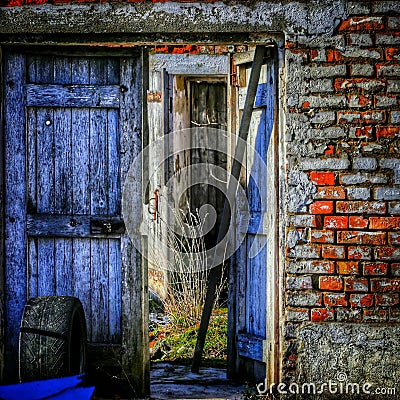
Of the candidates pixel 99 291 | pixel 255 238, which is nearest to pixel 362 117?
pixel 255 238

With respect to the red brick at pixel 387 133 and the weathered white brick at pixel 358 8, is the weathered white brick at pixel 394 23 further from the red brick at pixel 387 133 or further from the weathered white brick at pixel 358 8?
the red brick at pixel 387 133

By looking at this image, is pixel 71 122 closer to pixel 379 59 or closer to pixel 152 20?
pixel 152 20

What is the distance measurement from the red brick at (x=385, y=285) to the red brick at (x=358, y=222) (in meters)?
0.34

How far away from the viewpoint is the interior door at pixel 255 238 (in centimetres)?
519

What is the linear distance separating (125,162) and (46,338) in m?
1.33

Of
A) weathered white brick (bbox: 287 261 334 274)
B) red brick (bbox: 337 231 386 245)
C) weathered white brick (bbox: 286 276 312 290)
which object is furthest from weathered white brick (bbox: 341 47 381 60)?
weathered white brick (bbox: 286 276 312 290)

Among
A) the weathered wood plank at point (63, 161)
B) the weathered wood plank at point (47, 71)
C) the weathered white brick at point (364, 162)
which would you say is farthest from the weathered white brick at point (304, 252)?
the weathered wood plank at point (47, 71)

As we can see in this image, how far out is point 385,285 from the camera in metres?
4.42

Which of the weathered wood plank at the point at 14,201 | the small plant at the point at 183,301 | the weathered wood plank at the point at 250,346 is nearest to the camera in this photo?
the weathered wood plank at the point at 14,201

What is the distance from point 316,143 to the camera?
4414mm

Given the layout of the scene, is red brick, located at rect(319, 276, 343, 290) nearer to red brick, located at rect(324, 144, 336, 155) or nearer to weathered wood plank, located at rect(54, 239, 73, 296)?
red brick, located at rect(324, 144, 336, 155)

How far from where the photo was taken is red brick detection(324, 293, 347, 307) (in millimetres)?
4422

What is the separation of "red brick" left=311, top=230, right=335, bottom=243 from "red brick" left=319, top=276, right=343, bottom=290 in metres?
0.23

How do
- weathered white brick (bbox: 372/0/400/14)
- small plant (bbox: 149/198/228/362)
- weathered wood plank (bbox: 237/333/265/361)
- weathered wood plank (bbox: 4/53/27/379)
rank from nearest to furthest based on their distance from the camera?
1. weathered white brick (bbox: 372/0/400/14)
2. weathered wood plank (bbox: 4/53/27/379)
3. weathered wood plank (bbox: 237/333/265/361)
4. small plant (bbox: 149/198/228/362)
